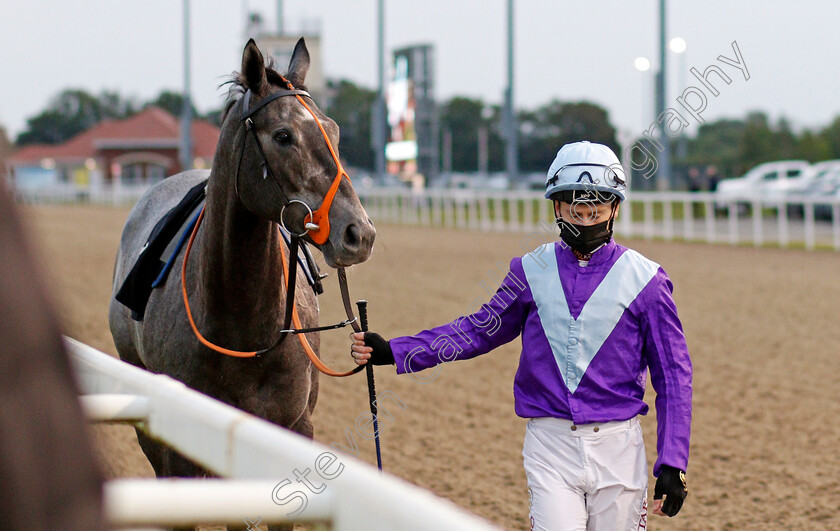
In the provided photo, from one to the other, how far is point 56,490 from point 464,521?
0.35 meters

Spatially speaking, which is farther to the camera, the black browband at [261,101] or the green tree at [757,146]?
the green tree at [757,146]

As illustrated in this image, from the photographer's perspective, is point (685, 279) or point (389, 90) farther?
point (389, 90)

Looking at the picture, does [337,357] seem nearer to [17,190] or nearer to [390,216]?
[17,190]

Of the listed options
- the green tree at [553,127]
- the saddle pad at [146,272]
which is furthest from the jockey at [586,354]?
the green tree at [553,127]

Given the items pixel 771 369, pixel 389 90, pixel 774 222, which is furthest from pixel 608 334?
pixel 389 90

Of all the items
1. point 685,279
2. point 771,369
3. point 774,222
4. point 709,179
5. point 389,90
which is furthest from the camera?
point 389,90

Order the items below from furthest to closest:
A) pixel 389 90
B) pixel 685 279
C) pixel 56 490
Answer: pixel 389 90, pixel 685 279, pixel 56 490

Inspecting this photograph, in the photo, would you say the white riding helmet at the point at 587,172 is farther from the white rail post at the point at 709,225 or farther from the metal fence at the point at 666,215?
the white rail post at the point at 709,225

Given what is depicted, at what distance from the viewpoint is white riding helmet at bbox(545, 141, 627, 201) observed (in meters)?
2.60

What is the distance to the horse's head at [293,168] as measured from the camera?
278cm

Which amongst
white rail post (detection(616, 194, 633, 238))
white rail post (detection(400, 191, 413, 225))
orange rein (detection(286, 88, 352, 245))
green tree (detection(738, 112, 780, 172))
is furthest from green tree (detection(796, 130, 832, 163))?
orange rein (detection(286, 88, 352, 245))

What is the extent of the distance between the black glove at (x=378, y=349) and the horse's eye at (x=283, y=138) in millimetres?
671

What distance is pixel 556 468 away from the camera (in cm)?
252

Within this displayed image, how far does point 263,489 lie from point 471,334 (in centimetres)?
188
